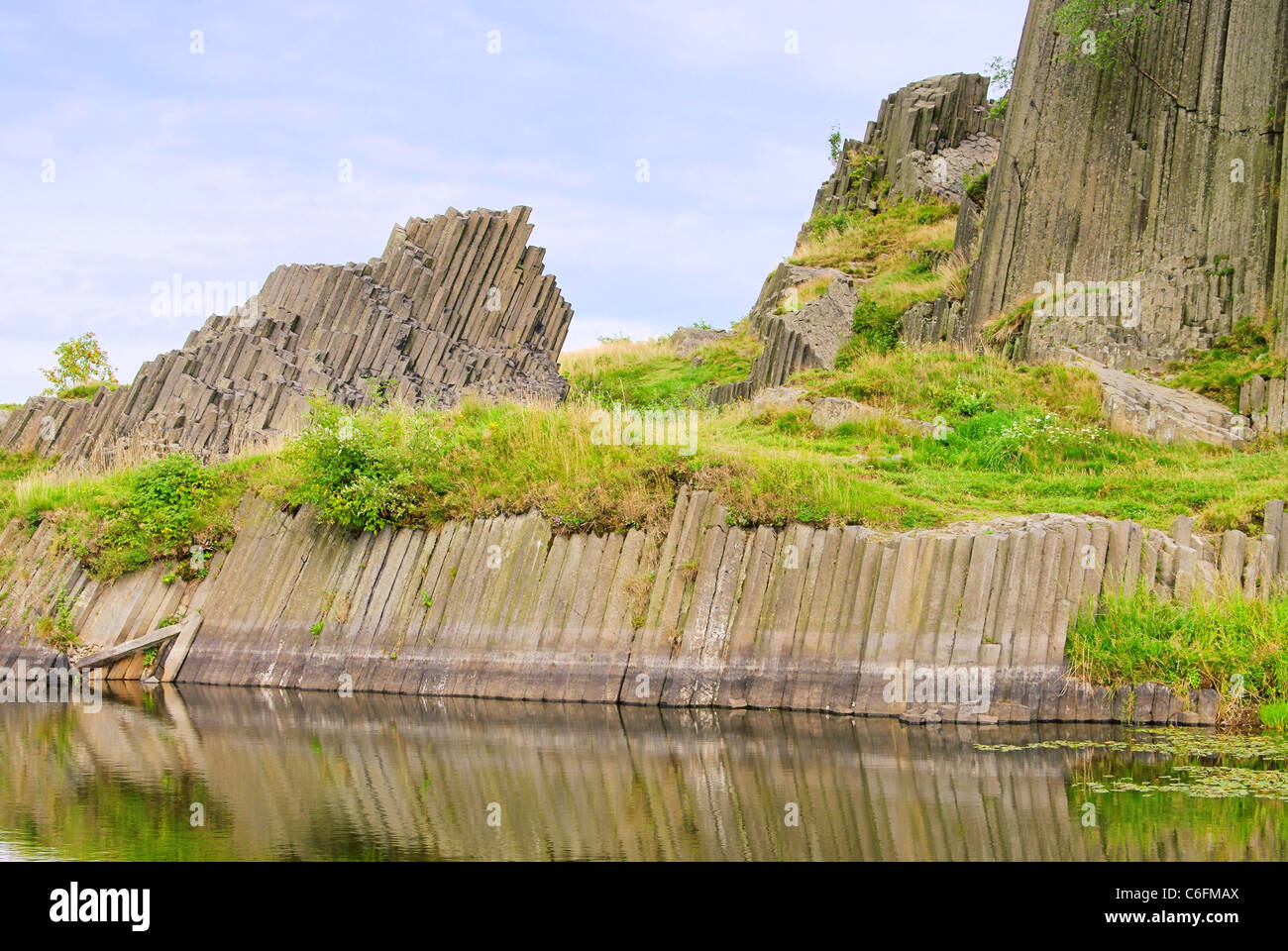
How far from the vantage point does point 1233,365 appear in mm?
21344

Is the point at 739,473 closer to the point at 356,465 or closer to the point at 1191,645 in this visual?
the point at 356,465

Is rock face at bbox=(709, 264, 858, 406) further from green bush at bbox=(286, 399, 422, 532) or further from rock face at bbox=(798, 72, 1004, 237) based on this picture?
green bush at bbox=(286, 399, 422, 532)

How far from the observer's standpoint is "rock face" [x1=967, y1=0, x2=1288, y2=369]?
22062 mm

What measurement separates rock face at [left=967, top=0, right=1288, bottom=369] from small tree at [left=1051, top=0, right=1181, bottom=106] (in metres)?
0.21

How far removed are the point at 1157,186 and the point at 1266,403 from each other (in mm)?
6048

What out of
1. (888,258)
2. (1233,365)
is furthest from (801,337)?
(1233,365)

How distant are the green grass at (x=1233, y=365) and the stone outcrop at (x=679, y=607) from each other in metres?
7.11

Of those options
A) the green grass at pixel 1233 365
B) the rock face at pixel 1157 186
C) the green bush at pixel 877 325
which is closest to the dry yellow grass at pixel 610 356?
the green bush at pixel 877 325

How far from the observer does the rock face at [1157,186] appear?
22062 millimetres

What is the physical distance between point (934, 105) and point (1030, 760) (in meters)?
35.1

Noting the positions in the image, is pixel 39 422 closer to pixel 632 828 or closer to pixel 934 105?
pixel 632 828

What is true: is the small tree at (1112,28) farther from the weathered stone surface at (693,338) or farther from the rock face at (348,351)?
the weathered stone surface at (693,338)

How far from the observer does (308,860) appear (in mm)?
9117

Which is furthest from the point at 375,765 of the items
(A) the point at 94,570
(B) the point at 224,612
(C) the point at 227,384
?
(C) the point at 227,384
